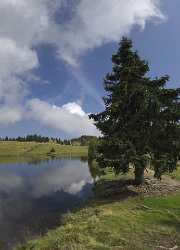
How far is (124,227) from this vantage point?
76.9 feet

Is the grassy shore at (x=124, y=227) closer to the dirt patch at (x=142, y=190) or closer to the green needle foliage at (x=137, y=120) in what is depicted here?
the dirt patch at (x=142, y=190)

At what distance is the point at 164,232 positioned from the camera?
22.1 m

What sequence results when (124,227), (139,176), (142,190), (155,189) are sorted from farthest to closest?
(139,176)
(155,189)
(142,190)
(124,227)

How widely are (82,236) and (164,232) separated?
5.26 metres

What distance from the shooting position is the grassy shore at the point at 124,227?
65.2 feet

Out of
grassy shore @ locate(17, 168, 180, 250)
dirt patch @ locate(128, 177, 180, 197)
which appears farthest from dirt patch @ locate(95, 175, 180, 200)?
grassy shore @ locate(17, 168, 180, 250)

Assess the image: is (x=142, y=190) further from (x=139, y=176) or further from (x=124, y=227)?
(x=124, y=227)

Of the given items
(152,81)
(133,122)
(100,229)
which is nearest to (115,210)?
(100,229)

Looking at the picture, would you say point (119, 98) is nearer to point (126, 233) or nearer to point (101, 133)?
point (101, 133)

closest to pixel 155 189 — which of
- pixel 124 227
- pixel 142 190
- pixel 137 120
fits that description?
pixel 142 190

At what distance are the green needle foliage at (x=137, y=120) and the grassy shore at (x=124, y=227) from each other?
3815 millimetres

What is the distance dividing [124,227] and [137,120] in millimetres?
15267

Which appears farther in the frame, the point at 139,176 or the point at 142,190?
the point at 139,176

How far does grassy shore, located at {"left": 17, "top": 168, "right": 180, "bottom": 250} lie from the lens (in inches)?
782
